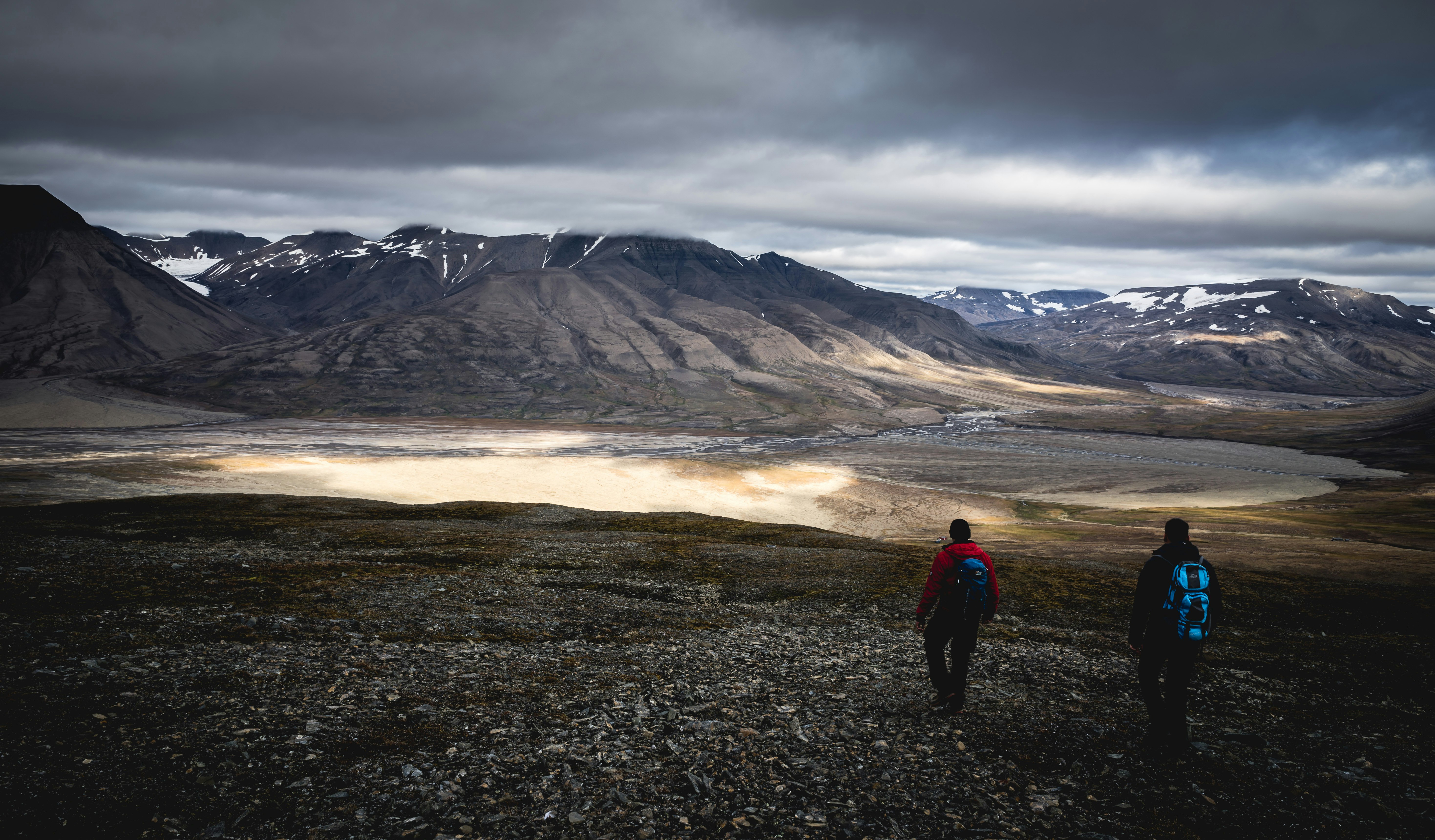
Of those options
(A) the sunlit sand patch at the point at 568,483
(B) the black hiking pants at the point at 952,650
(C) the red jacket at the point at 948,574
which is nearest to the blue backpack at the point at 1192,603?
(C) the red jacket at the point at 948,574

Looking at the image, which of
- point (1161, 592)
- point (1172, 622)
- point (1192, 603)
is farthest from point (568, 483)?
point (1192, 603)

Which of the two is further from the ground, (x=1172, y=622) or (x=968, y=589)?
(x=968, y=589)

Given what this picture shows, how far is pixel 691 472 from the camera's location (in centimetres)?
12988

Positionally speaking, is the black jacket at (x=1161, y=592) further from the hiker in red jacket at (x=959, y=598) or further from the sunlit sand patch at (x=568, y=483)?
the sunlit sand patch at (x=568, y=483)

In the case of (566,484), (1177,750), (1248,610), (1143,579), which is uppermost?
(1143,579)

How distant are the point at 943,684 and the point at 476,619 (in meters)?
15.9

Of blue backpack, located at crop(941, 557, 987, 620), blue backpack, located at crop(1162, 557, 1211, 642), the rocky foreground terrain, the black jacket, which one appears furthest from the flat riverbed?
blue backpack, located at crop(1162, 557, 1211, 642)

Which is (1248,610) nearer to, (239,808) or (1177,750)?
(1177,750)

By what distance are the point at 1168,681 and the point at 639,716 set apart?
10916mm

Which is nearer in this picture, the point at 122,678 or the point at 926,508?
the point at 122,678

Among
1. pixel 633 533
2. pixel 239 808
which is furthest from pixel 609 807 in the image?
pixel 633 533

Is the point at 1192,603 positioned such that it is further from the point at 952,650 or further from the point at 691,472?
the point at 691,472

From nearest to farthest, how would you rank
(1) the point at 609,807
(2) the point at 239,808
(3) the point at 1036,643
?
(2) the point at 239,808 → (1) the point at 609,807 → (3) the point at 1036,643

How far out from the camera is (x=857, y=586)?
33.6 m
